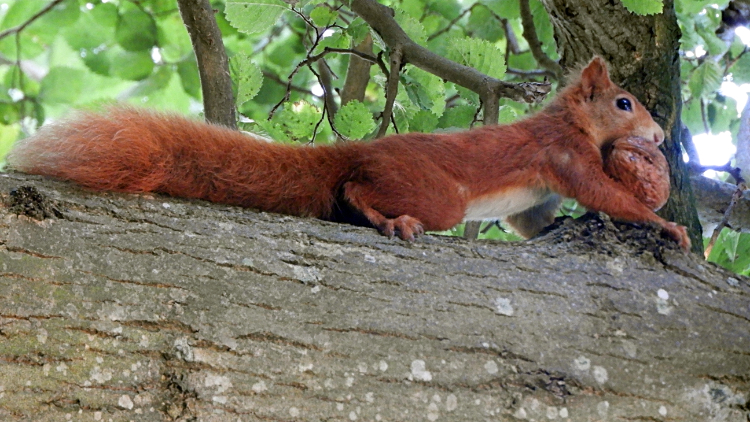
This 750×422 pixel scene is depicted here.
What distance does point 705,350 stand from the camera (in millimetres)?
1583

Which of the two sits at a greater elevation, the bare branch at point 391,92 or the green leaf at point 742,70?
the green leaf at point 742,70

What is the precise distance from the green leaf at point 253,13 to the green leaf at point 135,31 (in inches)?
47.3

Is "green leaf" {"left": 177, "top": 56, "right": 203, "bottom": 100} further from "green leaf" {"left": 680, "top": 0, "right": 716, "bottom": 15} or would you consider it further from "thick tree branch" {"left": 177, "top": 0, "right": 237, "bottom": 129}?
"green leaf" {"left": 680, "top": 0, "right": 716, "bottom": 15}

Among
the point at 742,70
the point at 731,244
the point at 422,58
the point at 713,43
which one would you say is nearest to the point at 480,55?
the point at 422,58

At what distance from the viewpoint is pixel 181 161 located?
1.77 m

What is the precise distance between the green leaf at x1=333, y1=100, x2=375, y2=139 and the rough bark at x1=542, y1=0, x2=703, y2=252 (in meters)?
0.78

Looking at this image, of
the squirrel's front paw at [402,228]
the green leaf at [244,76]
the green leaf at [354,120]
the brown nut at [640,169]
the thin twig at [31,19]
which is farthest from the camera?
the thin twig at [31,19]

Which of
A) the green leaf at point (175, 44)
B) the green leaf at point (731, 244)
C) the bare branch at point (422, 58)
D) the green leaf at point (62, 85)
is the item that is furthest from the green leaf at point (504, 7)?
the green leaf at point (62, 85)

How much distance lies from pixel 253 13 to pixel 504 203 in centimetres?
112

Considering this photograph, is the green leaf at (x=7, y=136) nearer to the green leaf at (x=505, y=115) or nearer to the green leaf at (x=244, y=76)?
the green leaf at (x=244, y=76)

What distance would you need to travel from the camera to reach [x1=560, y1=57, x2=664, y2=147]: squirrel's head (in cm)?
239

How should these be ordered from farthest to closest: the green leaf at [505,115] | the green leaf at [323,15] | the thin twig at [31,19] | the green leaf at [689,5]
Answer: the thin twig at [31,19], the green leaf at [689,5], the green leaf at [323,15], the green leaf at [505,115]

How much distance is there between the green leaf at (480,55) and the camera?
112 inches

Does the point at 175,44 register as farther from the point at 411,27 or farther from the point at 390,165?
the point at 390,165
